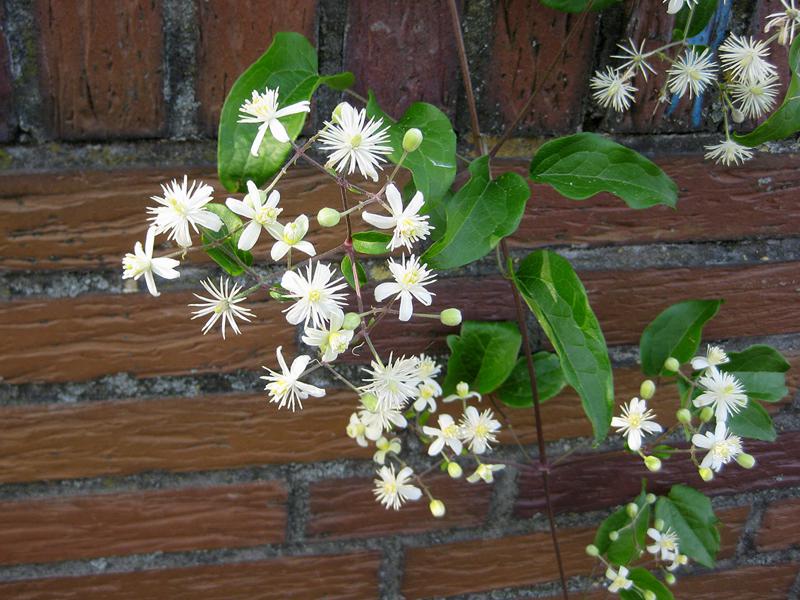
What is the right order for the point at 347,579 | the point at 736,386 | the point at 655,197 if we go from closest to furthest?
1. the point at 655,197
2. the point at 736,386
3. the point at 347,579

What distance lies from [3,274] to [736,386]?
575 millimetres

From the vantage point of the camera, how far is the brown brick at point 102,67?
1.68 ft

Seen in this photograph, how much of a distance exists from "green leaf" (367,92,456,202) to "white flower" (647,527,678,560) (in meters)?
0.42

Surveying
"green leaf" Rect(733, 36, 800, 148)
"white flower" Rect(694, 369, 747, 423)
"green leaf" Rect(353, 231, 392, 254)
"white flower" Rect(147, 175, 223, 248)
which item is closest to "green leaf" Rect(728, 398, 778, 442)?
"white flower" Rect(694, 369, 747, 423)

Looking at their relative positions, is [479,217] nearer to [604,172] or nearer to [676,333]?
[604,172]

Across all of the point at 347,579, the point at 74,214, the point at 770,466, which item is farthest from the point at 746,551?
the point at 74,214

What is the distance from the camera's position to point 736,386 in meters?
0.63

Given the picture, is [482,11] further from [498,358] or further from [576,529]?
[576,529]

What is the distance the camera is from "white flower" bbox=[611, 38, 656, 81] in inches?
22.2

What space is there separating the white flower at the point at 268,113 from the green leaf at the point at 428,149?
0.07 meters

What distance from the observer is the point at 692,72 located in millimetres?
555

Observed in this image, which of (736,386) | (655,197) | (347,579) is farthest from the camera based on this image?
(347,579)

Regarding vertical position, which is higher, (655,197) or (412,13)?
(412,13)

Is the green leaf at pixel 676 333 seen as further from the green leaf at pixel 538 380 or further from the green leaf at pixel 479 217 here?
the green leaf at pixel 479 217
